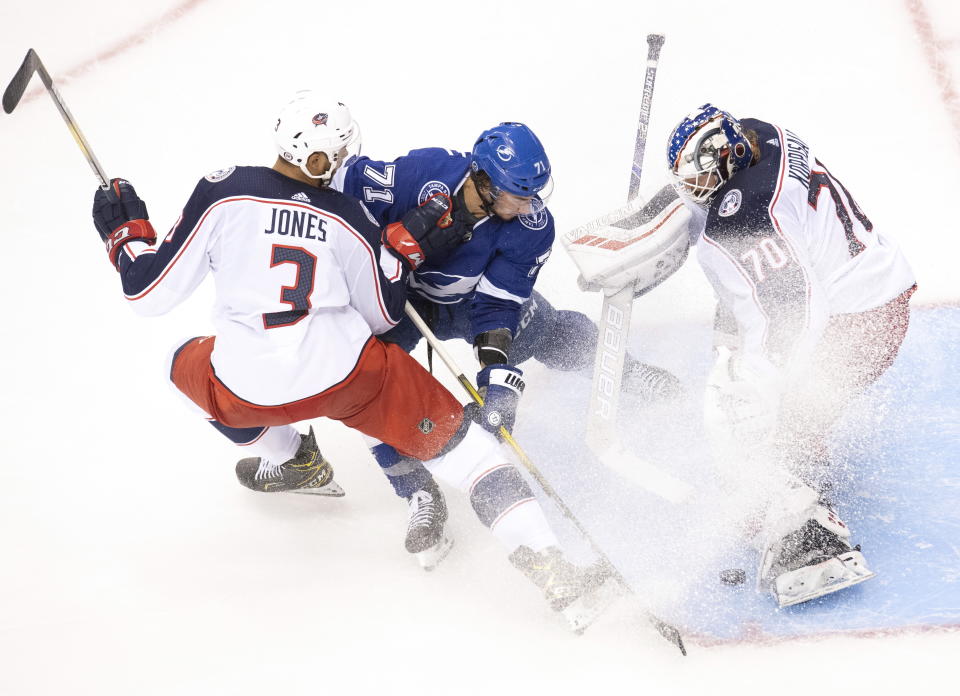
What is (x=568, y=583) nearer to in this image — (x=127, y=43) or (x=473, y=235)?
(x=473, y=235)

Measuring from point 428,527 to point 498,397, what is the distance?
1.74 feet

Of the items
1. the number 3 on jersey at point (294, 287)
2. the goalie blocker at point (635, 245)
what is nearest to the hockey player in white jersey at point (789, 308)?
the goalie blocker at point (635, 245)

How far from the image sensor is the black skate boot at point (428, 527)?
281 centimetres

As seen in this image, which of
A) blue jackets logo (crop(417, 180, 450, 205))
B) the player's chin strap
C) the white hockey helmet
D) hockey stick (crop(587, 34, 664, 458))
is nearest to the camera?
the white hockey helmet

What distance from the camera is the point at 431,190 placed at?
2785mm

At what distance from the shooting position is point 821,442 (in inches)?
105

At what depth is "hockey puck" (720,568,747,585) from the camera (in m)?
2.60

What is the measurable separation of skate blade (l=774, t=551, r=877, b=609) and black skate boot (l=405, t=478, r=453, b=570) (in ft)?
3.51

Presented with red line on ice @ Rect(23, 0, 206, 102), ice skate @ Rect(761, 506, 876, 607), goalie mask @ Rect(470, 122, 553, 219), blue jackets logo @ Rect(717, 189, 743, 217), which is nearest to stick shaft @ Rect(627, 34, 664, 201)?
goalie mask @ Rect(470, 122, 553, 219)

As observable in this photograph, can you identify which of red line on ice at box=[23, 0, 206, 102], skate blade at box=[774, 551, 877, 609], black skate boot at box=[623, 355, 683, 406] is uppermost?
red line on ice at box=[23, 0, 206, 102]

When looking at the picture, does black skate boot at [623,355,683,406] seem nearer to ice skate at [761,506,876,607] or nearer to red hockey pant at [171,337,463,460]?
ice skate at [761,506,876,607]

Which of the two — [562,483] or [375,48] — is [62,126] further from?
[562,483]

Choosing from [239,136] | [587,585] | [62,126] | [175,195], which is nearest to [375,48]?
[239,136]

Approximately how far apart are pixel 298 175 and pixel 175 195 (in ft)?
7.62
